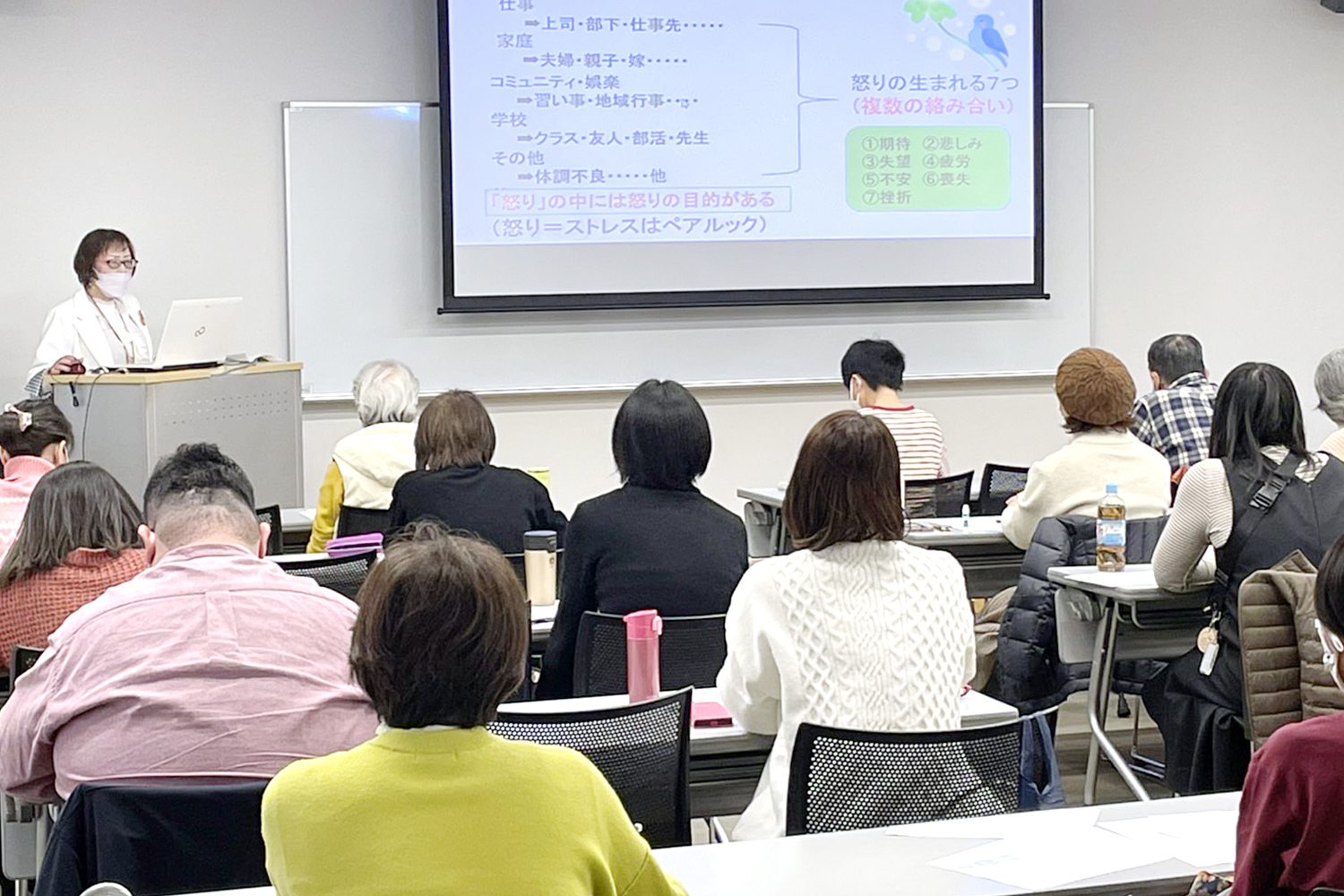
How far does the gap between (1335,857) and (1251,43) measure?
7100mm

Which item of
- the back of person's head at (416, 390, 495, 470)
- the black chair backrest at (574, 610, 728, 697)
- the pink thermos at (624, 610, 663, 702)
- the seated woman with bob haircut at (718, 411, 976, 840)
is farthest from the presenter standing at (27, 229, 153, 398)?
the seated woman with bob haircut at (718, 411, 976, 840)

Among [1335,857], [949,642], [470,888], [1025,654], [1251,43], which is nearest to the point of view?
[470,888]

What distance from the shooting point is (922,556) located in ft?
9.39

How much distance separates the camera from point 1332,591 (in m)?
1.87

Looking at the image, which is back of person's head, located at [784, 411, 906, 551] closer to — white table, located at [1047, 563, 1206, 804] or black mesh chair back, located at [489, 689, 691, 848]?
black mesh chair back, located at [489, 689, 691, 848]

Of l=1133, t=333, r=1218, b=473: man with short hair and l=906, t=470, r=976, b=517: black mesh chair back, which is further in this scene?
l=1133, t=333, r=1218, b=473: man with short hair

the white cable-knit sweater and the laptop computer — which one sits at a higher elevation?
the laptop computer

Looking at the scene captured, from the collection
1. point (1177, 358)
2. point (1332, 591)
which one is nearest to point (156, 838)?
point (1332, 591)

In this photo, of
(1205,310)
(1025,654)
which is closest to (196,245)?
(1025,654)

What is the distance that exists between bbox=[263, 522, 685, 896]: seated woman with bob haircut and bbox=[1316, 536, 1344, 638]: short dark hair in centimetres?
79

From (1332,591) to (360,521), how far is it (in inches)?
141

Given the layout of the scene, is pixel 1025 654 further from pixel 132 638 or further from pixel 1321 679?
pixel 132 638

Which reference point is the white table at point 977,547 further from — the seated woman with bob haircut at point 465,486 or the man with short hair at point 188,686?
the man with short hair at point 188,686

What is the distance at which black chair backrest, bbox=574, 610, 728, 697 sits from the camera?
3375 mm
